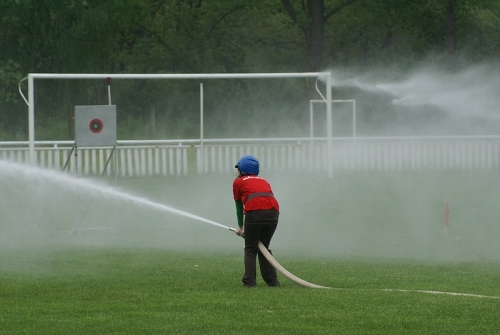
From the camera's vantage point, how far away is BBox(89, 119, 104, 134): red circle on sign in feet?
59.8

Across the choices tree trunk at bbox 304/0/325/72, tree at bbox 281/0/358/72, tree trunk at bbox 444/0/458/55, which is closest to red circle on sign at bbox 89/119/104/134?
tree at bbox 281/0/358/72

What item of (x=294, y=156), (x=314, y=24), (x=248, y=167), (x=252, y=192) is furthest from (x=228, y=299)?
(x=314, y=24)

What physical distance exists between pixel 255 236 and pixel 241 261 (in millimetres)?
2686

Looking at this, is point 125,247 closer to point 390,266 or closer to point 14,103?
point 390,266

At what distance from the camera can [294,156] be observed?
28.6m

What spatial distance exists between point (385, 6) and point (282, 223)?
23409 millimetres

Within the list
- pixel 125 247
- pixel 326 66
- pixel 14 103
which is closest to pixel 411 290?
pixel 125 247

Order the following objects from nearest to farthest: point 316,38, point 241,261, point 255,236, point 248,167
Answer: point 255,236 → point 248,167 → point 241,261 → point 316,38

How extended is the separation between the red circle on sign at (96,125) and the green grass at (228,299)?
481 cm

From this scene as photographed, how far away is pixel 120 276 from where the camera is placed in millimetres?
11945

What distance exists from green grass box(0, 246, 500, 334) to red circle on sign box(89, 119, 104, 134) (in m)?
4.81

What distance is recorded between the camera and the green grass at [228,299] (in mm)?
8555

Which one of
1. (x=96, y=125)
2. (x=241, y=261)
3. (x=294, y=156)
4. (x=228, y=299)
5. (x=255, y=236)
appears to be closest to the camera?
(x=228, y=299)

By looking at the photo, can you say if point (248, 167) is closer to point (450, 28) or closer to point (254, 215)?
point (254, 215)
